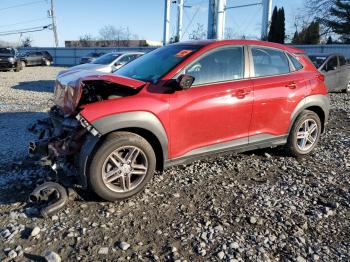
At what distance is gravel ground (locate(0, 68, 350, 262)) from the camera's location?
351cm

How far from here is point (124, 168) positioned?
14.6ft

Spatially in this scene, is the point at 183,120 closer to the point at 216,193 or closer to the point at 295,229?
the point at 216,193

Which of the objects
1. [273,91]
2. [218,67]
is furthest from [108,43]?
[218,67]

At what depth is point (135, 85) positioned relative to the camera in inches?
180

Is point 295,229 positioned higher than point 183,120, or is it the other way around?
point 183,120

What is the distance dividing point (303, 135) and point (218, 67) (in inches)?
76.5

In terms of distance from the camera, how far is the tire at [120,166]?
425cm

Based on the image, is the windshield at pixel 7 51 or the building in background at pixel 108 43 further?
the building in background at pixel 108 43

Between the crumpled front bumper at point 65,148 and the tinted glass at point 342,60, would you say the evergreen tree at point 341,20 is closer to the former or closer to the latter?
the tinted glass at point 342,60

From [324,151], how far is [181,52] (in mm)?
3057

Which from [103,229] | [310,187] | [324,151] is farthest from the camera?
[324,151]

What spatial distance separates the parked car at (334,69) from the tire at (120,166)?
9.66m

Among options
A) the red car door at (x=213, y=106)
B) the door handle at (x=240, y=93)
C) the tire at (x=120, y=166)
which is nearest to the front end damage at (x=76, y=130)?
the tire at (x=120, y=166)

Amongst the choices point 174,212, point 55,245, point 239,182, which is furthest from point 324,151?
point 55,245
